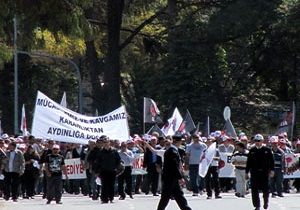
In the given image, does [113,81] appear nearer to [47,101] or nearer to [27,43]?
[47,101]

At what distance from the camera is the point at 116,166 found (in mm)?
25859

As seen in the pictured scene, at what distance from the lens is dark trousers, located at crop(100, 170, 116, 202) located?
2564 cm

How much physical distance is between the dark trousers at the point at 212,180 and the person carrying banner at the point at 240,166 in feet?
2.10

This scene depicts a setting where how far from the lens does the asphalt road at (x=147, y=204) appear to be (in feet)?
77.0

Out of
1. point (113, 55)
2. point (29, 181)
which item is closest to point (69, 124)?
point (29, 181)

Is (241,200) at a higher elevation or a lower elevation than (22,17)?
lower

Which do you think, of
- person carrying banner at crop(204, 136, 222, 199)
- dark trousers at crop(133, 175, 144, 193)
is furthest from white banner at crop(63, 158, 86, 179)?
person carrying banner at crop(204, 136, 222, 199)

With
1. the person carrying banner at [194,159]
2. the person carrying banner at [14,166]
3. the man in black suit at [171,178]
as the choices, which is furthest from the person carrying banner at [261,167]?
the person carrying banner at [14,166]

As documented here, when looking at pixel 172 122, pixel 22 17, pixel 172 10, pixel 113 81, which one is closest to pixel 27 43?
pixel 22 17

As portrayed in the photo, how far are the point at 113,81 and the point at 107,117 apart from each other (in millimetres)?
17045

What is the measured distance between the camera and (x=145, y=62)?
57.5 m

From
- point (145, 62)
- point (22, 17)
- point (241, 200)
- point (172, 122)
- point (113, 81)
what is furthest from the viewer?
point (145, 62)

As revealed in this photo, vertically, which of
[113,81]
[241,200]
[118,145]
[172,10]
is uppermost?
[172,10]

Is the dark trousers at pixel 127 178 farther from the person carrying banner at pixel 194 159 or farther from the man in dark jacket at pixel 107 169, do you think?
the man in dark jacket at pixel 107 169
